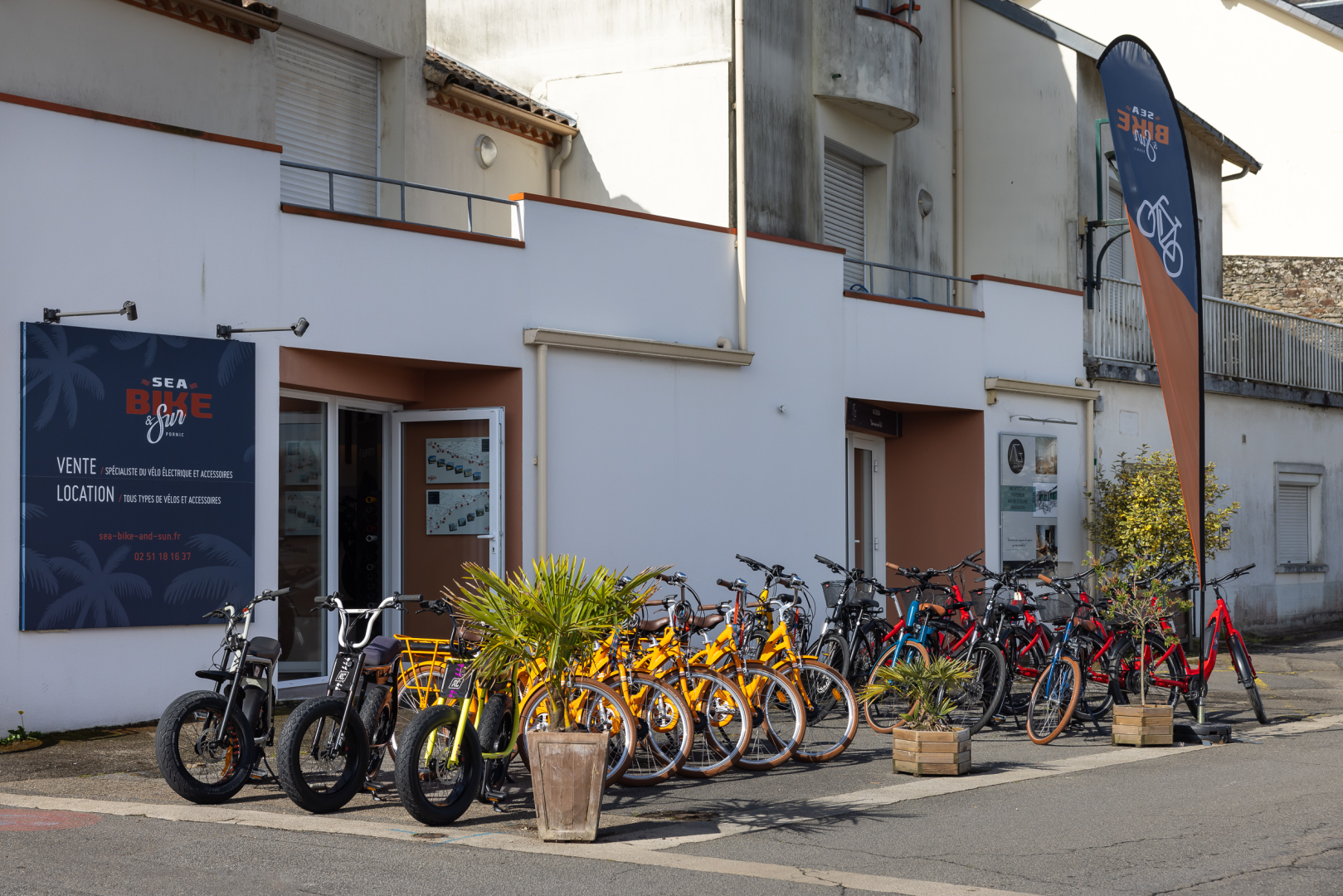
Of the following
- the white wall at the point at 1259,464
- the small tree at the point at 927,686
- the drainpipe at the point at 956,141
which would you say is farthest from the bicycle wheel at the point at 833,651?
the drainpipe at the point at 956,141

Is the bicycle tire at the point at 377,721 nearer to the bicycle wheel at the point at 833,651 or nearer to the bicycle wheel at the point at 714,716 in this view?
the bicycle wheel at the point at 714,716

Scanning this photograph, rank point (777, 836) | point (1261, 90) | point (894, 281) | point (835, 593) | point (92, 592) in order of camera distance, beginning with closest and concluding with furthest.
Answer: point (777, 836) → point (92, 592) → point (835, 593) → point (894, 281) → point (1261, 90)

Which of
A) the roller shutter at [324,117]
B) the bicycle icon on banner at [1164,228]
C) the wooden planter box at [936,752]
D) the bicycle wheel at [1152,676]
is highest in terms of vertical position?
the roller shutter at [324,117]

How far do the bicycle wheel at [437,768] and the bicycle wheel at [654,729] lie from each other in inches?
49.9

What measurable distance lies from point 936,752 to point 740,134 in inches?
302

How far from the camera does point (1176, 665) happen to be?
10.8m

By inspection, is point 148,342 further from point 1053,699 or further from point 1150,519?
point 1150,519

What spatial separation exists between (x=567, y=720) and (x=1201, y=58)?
24.6 m

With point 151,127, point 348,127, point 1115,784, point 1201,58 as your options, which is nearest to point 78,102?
point 151,127

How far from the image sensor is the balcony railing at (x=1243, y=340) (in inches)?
723

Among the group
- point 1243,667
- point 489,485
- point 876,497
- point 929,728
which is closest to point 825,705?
point 929,728

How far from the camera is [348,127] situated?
13.9 metres

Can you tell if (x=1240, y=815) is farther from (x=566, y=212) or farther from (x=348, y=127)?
(x=348, y=127)

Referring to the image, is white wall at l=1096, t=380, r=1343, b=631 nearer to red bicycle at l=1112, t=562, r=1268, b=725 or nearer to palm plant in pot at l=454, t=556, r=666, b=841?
red bicycle at l=1112, t=562, r=1268, b=725
